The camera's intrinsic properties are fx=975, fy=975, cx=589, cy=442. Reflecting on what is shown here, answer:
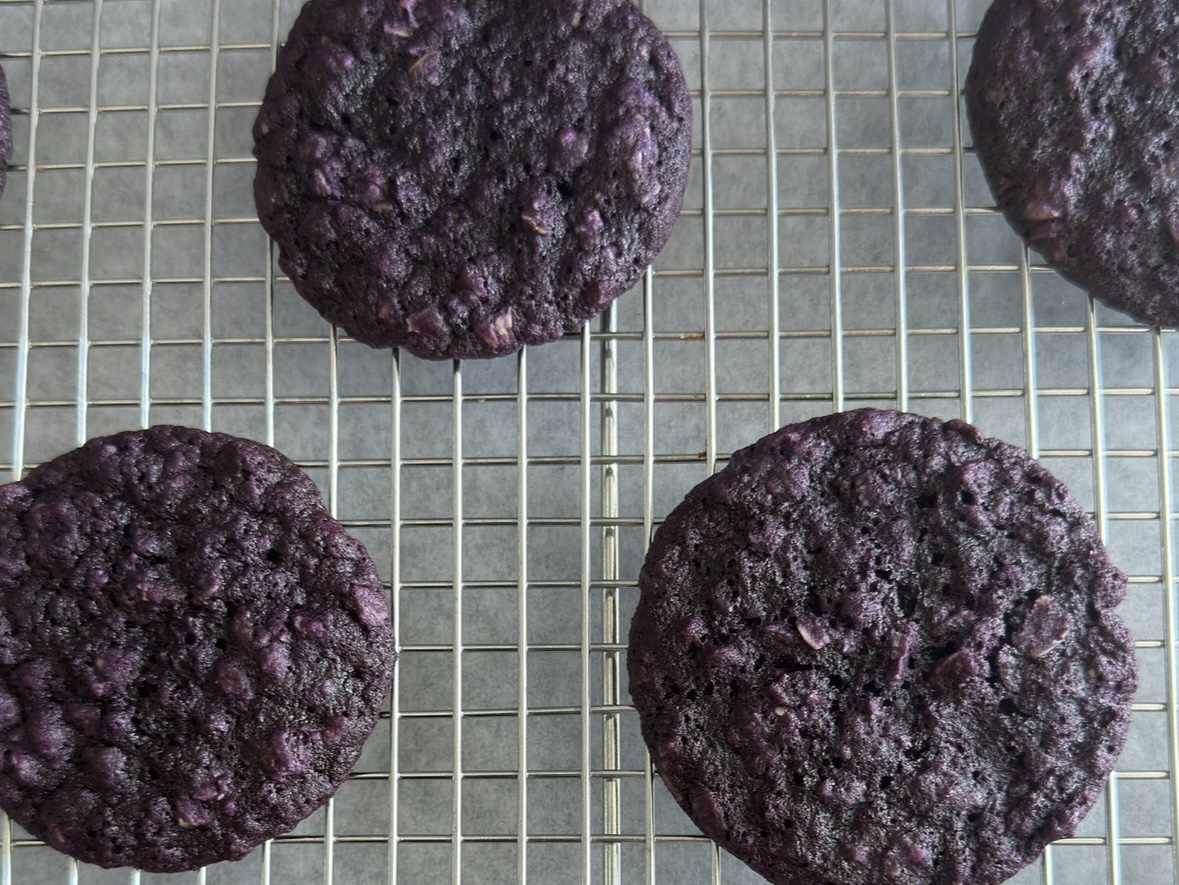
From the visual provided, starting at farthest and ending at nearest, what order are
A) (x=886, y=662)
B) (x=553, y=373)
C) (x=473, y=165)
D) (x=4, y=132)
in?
(x=553, y=373) < (x=4, y=132) < (x=473, y=165) < (x=886, y=662)

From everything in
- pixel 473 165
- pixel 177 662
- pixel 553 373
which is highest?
pixel 473 165

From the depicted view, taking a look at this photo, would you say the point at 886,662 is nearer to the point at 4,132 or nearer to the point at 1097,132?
the point at 1097,132

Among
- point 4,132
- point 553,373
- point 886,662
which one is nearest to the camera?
point 886,662

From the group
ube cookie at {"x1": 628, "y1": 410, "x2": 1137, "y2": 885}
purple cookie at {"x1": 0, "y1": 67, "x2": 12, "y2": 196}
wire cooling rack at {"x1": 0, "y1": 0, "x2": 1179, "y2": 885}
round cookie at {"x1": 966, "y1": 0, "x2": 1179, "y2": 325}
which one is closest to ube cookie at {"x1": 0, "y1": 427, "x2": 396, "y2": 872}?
wire cooling rack at {"x1": 0, "y1": 0, "x2": 1179, "y2": 885}

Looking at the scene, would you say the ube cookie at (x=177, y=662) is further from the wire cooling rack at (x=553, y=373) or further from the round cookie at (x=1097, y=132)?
the round cookie at (x=1097, y=132)

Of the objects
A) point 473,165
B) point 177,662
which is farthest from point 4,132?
point 177,662

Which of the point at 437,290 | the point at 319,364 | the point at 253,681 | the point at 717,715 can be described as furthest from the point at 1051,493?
the point at 319,364

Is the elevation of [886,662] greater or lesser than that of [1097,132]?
lesser
